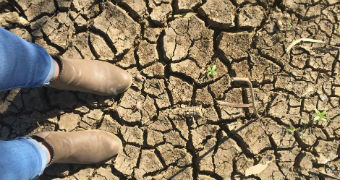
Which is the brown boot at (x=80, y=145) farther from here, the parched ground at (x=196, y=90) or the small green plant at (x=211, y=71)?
the small green plant at (x=211, y=71)

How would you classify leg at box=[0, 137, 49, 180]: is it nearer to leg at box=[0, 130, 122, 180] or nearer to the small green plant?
leg at box=[0, 130, 122, 180]

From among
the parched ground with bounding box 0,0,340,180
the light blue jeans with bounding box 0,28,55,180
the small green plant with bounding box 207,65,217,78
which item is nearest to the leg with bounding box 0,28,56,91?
the light blue jeans with bounding box 0,28,55,180

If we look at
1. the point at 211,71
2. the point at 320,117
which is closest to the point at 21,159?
the point at 211,71

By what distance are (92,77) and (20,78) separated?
25.0 inches

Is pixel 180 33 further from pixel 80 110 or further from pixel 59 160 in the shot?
pixel 59 160

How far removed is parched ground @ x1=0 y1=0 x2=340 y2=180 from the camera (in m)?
2.87

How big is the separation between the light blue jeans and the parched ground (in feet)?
2.12

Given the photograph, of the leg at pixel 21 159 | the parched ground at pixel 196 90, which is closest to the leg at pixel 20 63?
the leg at pixel 21 159

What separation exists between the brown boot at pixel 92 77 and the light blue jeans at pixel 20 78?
12cm

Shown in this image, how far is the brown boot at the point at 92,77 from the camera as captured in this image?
2.41m

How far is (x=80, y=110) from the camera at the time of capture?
2.88 metres

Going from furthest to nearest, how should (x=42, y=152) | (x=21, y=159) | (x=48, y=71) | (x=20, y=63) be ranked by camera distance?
(x=42, y=152), (x=48, y=71), (x=21, y=159), (x=20, y=63)

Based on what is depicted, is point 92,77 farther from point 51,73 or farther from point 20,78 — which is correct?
point 20,78

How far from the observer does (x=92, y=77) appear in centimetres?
260
